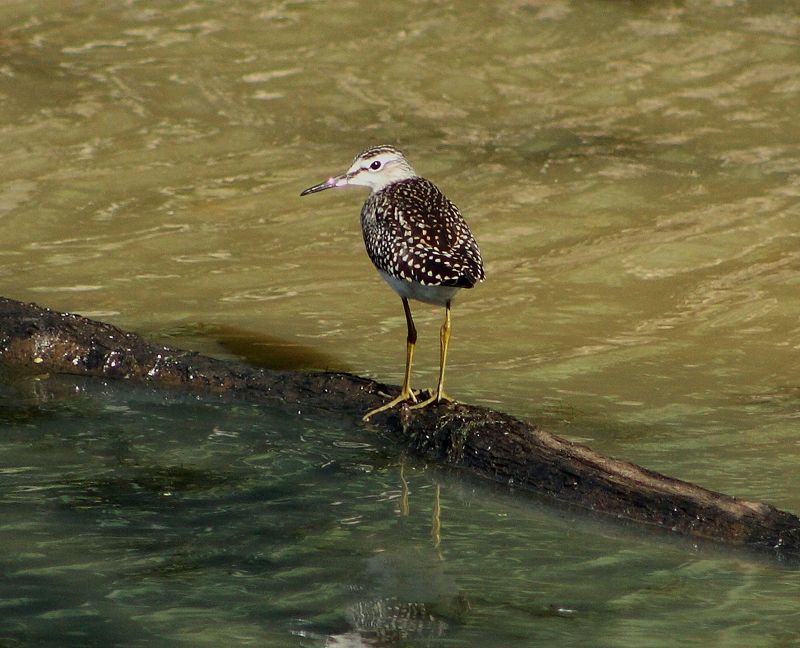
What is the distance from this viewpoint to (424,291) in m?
7.38

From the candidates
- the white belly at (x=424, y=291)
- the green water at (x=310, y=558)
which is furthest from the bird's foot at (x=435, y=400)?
the white belly at (x=424, y=291)

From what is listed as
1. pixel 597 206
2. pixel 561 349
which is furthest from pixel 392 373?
pixel 597 206

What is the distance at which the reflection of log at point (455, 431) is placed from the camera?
237 inches

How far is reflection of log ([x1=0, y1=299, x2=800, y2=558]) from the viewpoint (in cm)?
603

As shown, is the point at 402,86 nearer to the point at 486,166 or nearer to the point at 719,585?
the point at 486,166

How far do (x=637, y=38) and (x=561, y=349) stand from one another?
7311mm

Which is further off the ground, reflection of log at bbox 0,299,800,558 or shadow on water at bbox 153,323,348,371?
shadow on water at bbox 153,323,348,371

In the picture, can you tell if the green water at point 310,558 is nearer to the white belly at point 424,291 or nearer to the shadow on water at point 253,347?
the white belly at point 424,291

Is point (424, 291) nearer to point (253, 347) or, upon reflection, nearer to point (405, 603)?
point (405, 603)

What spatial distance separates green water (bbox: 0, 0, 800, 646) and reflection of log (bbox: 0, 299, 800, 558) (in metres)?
0.11

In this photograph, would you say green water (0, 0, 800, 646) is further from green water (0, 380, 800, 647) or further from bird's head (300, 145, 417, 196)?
bird's head (300, 145, 417, 196)

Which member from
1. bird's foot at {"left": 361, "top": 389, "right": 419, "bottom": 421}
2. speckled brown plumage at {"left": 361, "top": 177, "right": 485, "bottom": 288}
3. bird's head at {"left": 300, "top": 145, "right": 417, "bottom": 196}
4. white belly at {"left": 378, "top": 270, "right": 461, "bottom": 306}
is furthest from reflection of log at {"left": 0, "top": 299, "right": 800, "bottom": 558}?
bird's head at {"left": 300, "top": 145, "right": 417, "bottom": 196}

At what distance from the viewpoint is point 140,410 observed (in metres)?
7.88

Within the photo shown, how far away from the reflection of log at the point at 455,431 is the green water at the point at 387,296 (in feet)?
0.36
